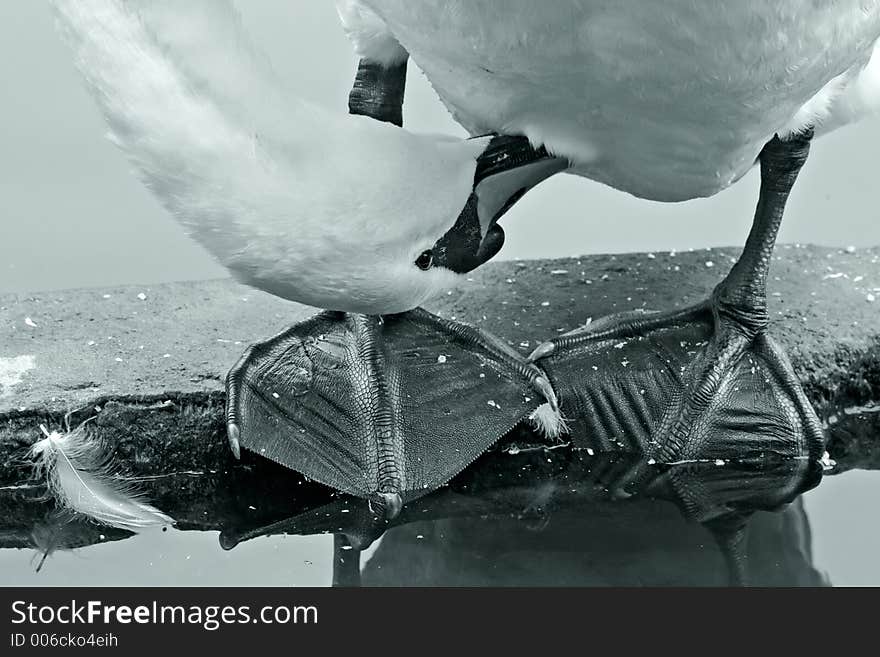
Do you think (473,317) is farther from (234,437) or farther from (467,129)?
(234,437)

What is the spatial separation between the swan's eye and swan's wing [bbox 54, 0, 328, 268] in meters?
0.27

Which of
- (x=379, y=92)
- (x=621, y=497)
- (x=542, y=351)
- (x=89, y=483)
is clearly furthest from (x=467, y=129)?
(x=89, y=483)

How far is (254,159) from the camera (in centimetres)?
209

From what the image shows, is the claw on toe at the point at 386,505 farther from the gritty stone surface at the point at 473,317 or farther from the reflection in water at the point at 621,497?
the gritty stone surface at the point at 473,317

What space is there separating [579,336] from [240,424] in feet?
1.95

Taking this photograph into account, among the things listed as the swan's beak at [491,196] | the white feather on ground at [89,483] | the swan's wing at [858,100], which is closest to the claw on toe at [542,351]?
the swan's beak at [491,196]

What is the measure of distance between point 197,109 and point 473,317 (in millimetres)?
1232

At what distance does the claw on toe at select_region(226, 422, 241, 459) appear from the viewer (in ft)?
8.95

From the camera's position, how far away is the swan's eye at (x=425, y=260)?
235cm

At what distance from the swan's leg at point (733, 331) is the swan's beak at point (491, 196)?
0.37 metres

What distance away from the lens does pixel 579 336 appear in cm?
297

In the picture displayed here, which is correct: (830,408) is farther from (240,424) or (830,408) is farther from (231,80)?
(231,80)

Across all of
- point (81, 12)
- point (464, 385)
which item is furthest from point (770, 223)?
point (81, 12)

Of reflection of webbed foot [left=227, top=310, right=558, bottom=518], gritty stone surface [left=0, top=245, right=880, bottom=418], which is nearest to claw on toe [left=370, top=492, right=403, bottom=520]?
reflection of webbed foot [left=227, top=310, right=558, bottom=518]
